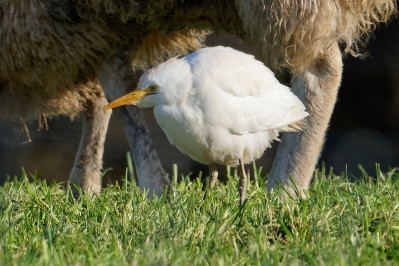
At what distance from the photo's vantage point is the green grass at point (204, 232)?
2.21 metres

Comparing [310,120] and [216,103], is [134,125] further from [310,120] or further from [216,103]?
[216,103]

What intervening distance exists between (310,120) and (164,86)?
114 cm

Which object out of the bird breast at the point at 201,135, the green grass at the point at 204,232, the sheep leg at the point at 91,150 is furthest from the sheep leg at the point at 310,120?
the sheep leg at the point at 91,150

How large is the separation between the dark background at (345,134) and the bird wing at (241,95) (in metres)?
2.69

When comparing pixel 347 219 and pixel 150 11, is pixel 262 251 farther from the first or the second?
pixel 150 11

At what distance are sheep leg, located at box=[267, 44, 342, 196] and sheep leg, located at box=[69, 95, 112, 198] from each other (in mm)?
1389

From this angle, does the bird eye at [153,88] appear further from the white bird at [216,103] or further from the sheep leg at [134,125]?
the sheep leg at [134,125]

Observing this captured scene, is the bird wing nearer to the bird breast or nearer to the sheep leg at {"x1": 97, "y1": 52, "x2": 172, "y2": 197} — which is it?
the bird breast

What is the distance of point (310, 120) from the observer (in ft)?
11.6

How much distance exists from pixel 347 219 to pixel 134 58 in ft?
5.47

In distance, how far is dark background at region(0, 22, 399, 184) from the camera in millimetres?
5766

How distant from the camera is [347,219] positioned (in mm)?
2572

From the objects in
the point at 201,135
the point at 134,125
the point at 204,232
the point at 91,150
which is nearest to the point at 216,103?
the point at 201,135

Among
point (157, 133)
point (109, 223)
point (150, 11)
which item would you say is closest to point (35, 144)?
point (157, 133)
